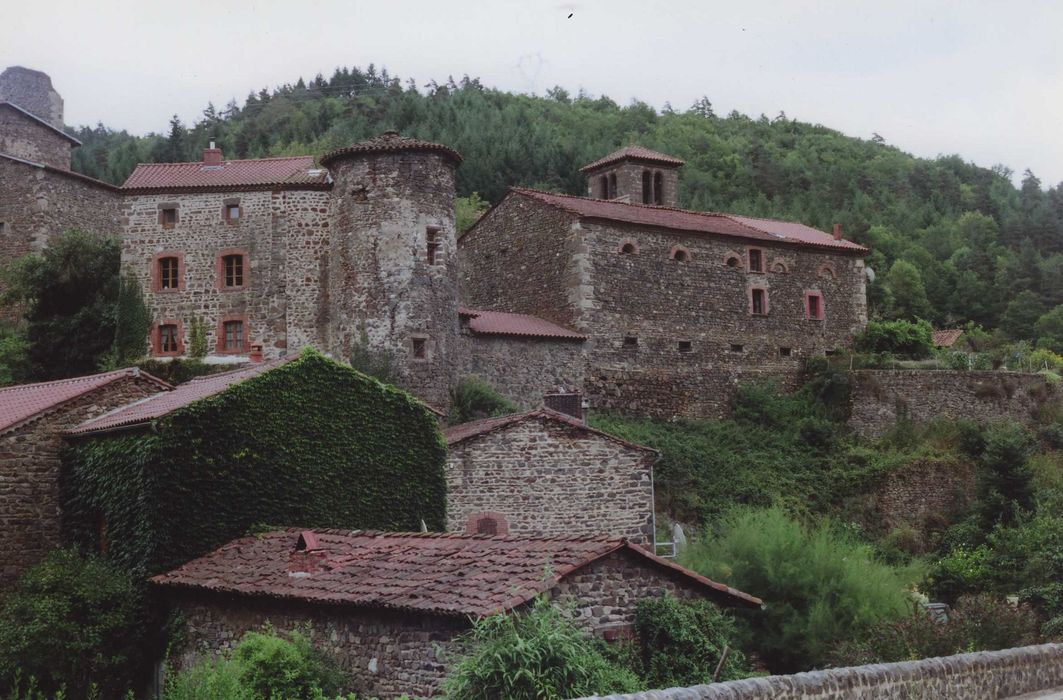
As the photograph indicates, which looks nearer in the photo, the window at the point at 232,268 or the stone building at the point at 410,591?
the stone building at the point at 410,591

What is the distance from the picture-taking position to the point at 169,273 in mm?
37094

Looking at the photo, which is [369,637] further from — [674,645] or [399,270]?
[399,270]

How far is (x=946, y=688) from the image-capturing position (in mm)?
13711

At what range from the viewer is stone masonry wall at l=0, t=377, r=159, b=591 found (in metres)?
22.0

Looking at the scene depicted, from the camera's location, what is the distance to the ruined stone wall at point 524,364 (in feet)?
123

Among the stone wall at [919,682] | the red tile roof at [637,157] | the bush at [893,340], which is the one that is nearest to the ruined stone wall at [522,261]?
the red tile roof at [637,157]

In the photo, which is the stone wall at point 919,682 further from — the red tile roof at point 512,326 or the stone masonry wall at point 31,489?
the red tile roof at point 512,326

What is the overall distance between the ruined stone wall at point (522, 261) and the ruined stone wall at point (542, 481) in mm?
13584

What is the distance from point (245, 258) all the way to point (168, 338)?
10.5ft

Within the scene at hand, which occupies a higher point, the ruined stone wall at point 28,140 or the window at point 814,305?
the ruined stone wall at point 28,140

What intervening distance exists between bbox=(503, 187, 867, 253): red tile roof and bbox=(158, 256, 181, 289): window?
39.0ft

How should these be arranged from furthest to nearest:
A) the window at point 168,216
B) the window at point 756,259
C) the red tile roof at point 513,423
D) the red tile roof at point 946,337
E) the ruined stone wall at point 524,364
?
the red tile roof at point 946,337
the window at point 756,259
the ruined stone wall at point 524,364
the window at point 168,216
the red tile roof at point 513,423

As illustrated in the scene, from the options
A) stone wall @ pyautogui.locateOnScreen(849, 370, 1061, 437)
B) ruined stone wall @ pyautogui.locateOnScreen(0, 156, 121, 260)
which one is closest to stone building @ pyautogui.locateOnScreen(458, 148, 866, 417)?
stone wall @ pyautogui.locateOnScreen(849, 370, 1061, 437)

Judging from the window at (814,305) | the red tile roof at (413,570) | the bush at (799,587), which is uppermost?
the window at (814,305)
